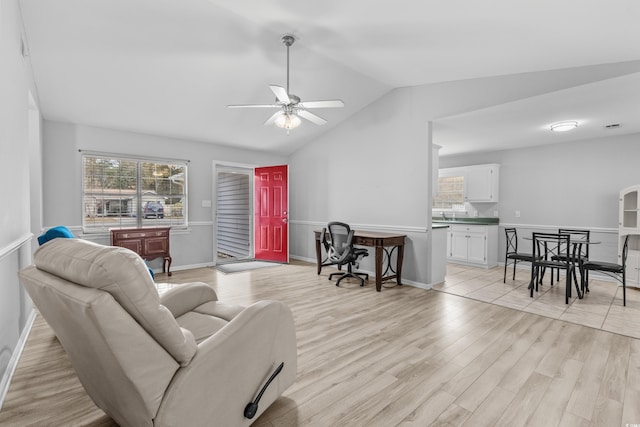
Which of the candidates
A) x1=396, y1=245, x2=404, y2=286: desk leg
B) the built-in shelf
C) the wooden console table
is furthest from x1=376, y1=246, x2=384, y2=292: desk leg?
the built-in shelf

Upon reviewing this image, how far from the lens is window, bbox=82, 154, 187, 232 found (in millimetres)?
4828

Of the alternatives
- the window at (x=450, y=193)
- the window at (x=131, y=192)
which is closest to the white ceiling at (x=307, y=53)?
the window at (x=131, y=192)

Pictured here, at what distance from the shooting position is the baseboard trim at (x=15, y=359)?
1916 mm

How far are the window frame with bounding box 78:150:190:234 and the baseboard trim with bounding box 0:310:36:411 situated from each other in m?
1.94

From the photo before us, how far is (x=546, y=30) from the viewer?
2.65 m

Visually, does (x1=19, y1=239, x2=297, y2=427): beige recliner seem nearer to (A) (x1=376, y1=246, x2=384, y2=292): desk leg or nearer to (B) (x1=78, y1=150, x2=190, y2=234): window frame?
(A) (x1=376, y1=246, x2=384, y2=292): desk leg

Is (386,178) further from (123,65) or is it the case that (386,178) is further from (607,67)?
(123,65)

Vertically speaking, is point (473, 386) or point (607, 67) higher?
point (607, 67)

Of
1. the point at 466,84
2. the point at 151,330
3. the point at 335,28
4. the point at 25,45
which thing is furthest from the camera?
the point at 466,84

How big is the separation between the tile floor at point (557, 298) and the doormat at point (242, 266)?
3162 millimetres

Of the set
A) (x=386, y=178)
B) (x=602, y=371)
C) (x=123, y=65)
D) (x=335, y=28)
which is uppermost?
(x=335, y=28)

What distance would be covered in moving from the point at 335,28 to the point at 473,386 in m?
3.26

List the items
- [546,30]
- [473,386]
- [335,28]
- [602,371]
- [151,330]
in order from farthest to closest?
[335,28] → [546,30] → [602,371] → [473,386] → [151,330]

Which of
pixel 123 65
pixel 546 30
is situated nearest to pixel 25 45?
pixel 123 65
